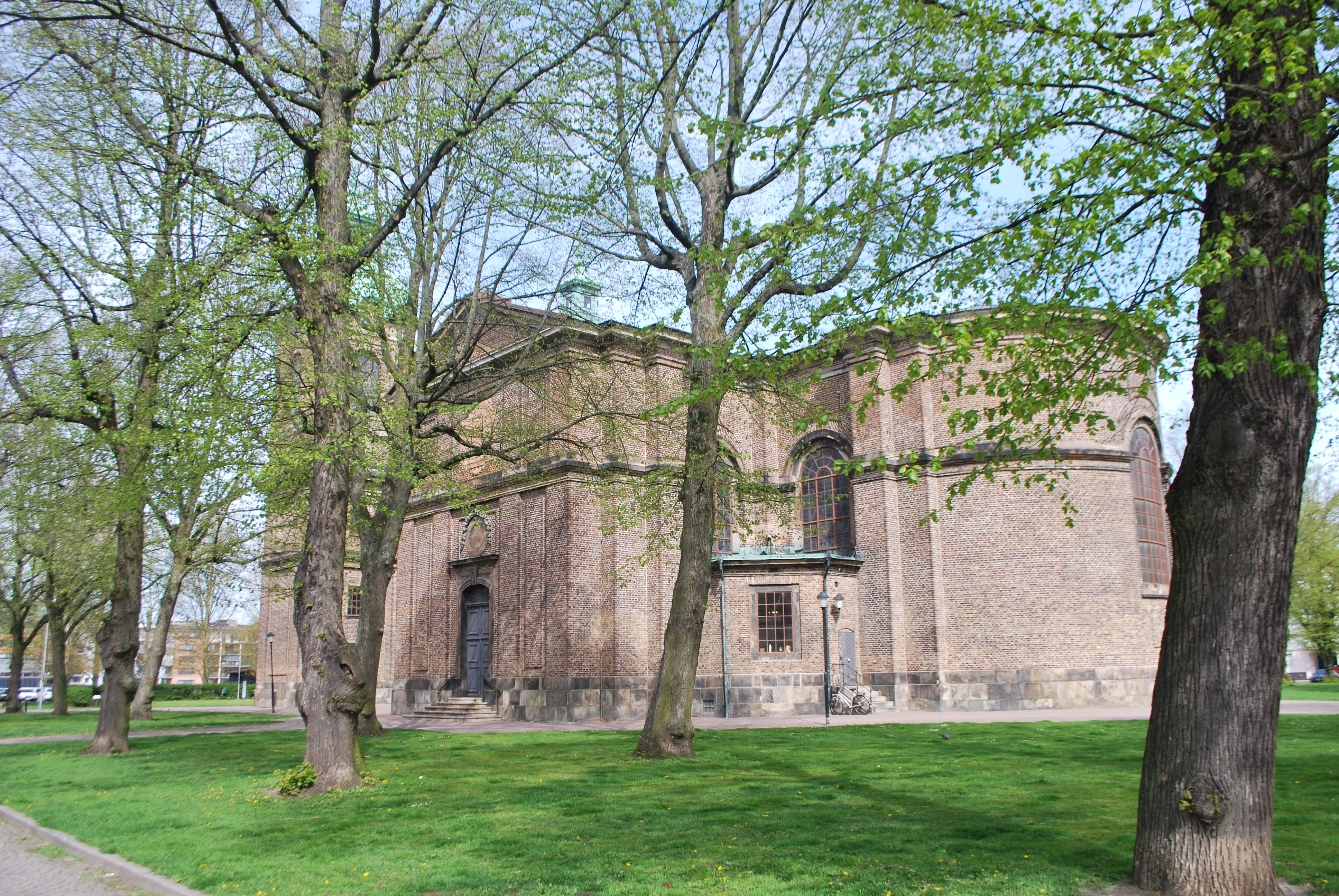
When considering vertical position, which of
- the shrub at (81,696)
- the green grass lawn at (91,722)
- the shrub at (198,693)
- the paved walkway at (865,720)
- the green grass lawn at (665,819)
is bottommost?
the shrub at (198,693)

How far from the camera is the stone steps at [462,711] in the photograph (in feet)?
84.3

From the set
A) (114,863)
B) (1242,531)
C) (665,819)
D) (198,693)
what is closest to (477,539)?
(665,819)

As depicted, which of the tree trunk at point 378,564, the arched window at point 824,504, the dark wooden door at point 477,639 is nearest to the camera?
the tree trunk at point 378,564

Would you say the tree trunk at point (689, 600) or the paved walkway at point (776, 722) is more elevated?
the tree trunk at point (689, 600)

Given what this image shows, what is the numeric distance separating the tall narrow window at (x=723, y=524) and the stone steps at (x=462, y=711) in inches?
299

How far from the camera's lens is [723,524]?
55.7 feet

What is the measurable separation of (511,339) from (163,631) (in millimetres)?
14927

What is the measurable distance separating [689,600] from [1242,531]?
31.0ft

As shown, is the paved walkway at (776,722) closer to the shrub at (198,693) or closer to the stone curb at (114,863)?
the stone curb at (114,863)

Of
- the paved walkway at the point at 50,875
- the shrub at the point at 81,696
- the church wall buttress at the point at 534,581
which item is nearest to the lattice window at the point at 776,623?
the church wall buttress at the point at 534,581

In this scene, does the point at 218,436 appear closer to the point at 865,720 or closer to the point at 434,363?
the point at 434,363

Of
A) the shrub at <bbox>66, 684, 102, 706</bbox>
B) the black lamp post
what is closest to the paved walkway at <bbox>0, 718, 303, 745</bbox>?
the black lamp post

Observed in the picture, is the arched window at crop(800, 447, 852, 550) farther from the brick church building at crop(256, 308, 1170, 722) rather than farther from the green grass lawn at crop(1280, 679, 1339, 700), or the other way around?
the green grass lawn at crop(1280, 679, 1339, 700)

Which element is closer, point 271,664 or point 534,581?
point 534,581
